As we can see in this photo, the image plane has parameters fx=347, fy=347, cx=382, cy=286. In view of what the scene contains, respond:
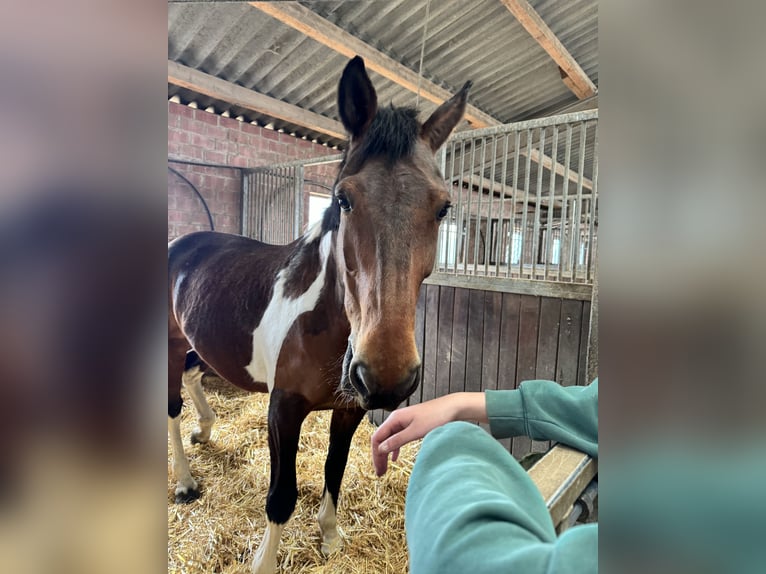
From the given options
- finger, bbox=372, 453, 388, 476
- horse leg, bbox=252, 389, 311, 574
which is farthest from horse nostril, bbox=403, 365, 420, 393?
horse leg, bbox=252, 389, 311, 574

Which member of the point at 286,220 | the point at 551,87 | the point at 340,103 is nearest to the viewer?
the point at 340,103

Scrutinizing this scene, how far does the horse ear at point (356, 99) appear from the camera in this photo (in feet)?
2.33

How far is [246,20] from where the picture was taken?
149 centimetres

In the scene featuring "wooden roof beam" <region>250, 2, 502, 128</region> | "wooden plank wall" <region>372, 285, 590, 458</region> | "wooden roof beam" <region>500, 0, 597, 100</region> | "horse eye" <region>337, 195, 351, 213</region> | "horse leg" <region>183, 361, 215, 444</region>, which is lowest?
"horse leg" <region>183, 361, 215, 444</region>

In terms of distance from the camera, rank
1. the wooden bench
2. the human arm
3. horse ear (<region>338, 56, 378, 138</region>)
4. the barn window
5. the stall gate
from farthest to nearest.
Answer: the barn window → the stall gate → horse ear (<region>338, 56, 378, 138</region>) → the human arm → the wooden bench

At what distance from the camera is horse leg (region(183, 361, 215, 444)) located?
1.62 m

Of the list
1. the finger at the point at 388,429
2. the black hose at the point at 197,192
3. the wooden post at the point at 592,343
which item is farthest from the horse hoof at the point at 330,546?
the black hose at the point at 197,192

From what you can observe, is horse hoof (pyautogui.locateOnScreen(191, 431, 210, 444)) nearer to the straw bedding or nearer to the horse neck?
the straw bedding

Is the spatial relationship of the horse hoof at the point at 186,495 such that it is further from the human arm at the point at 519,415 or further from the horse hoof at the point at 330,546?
the human arm at the point at 519,415

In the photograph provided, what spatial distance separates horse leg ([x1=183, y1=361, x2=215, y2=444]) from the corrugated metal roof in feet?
4.76
